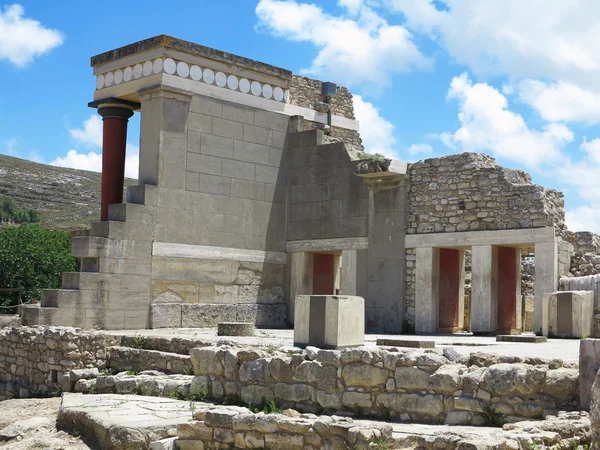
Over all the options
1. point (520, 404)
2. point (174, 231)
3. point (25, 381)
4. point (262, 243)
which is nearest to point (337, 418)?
point (520, 404)

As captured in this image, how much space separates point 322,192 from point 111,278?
558 centimetres

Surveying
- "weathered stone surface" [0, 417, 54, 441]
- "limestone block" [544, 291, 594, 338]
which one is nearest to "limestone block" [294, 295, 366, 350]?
"weathered stone surface" [0, 417, 54, 441]

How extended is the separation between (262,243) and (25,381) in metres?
6.70

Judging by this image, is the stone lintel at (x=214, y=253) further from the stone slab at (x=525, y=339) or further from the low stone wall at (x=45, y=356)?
the stone slab at (x=525, y=339)

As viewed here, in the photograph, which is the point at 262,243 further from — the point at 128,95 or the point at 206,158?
the point at 128,95

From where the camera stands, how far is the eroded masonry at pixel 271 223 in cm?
1703

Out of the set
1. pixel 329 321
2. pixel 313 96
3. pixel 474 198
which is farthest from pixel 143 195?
pixel 329 321

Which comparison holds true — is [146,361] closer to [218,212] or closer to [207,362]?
[207,362]

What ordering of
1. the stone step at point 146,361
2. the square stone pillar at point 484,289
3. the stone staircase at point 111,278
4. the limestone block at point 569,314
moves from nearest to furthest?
the stone step at point 146,361 → the limestone block at point 569,314 → the stone staircase at point 111,278 → the square stone pillar at point 484,289

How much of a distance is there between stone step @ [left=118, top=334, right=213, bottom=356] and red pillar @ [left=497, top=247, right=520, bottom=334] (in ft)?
25.3

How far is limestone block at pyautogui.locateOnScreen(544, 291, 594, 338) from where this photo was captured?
14.9 metres

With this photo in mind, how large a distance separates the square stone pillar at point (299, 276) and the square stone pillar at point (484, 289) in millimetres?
4336

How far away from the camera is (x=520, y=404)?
26.3ft

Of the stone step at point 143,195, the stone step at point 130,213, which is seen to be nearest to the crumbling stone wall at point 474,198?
the stone step at point 143,195
